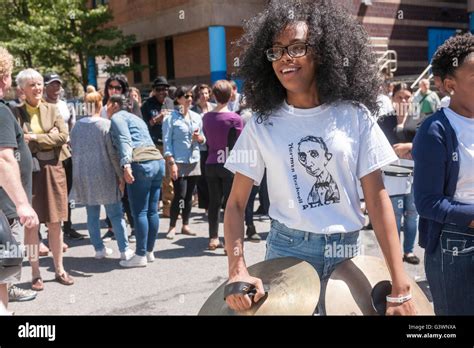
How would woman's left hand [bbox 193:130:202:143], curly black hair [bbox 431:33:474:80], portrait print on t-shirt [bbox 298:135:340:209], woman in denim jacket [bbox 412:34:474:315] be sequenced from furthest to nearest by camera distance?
woman's left hand [bbox 193:130:202:143], curly black hair [bbox 431:33:474:80], woman in denim jacket [bbox 412:34:474:315], portrait print on t-shirt [bbox 298:135:340:209]

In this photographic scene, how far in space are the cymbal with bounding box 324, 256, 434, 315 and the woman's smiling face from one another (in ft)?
2.37

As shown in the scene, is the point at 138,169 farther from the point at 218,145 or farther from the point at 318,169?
the point at 318,169

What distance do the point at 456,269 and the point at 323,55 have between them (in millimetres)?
1117

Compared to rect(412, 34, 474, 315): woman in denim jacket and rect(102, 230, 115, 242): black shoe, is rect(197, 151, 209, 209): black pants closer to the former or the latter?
rect(102, 230, 115, 242): black shoe

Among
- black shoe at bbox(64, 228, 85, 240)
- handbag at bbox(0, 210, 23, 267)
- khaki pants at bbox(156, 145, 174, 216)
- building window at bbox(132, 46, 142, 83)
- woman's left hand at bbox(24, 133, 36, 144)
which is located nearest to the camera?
handbag at bbox(0, 210, 23, 267)

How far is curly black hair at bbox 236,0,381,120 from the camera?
7.35 ft

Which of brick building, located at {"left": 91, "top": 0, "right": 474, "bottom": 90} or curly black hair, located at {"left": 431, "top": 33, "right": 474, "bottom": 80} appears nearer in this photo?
curly black hair, located at {"left": 431, "top": 33, "right": 474, "bottom": 80}

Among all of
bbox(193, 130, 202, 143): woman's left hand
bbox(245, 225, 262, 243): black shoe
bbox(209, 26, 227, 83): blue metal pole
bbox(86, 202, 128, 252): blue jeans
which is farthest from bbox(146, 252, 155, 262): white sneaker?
bbox(209, 26, 227, 83): blue metal pole

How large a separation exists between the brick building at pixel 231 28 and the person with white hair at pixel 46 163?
1473 cm

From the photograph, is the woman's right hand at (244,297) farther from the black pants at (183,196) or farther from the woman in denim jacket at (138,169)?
the black pants at (183,196)

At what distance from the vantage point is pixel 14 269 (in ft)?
9.64

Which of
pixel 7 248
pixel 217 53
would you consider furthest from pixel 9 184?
pixel 217 53

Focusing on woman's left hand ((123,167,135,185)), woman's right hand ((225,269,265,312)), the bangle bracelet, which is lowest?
woman's left hand ((123,167,135,185))

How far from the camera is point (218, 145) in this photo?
652 cm
